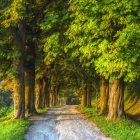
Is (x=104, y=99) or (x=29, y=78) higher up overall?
(x=29, y=78)

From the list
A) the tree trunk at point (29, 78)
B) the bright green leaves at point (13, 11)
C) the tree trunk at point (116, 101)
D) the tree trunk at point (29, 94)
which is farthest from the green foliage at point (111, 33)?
the tree trunk at point (29, 94)

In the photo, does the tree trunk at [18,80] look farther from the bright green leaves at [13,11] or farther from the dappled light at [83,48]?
the bright green leaves at [13,11]

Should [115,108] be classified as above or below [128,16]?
below

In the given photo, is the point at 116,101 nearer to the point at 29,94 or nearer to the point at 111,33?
the point at 111,33

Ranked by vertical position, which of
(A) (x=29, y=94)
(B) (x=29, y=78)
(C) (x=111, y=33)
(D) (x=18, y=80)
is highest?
(C) (x=111, y=33)

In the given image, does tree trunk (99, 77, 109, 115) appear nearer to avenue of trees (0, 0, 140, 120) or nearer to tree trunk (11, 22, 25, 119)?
avenue of trees (0, 0, 140, 120)

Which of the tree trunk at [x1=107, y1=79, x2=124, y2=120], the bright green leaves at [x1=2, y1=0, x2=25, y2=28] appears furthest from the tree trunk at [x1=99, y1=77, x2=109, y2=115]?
the bright green leaves at [x1=2, y1=0, x2=25, y2=28]

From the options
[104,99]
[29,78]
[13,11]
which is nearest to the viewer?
[13,11]

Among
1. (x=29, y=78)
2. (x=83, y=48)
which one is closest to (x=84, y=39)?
(x=83, y=48)

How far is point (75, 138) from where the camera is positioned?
9.65 m

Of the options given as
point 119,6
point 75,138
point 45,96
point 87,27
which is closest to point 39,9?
point 87,27

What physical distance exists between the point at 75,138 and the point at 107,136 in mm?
1762

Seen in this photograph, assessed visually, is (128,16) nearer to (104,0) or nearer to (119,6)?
(119,6)

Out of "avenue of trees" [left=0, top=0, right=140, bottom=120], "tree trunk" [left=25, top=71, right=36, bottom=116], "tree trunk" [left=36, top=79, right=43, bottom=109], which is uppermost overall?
"avenue of trees" [left=0, top=0, right=140, bottom=120]
